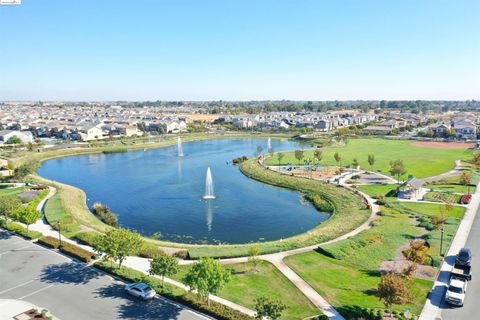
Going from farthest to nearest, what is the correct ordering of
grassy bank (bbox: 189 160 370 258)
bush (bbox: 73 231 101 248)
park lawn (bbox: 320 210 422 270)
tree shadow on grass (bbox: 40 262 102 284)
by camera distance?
bush (bbox: 73 231 101 248) < grassy bank (bbox: 189 160 370 258) < park lawn (bbox: 320 210 422 270) < tree shadow on grass (bbox: 40 262 102 284)

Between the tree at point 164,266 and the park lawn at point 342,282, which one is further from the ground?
the tree at point 164,266

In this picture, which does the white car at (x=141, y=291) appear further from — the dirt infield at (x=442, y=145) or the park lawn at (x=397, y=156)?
the dirt infield at (x=442, y=145)

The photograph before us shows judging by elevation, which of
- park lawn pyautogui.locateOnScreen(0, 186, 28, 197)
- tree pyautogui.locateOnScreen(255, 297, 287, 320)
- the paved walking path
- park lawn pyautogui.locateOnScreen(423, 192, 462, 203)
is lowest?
the paved walking path

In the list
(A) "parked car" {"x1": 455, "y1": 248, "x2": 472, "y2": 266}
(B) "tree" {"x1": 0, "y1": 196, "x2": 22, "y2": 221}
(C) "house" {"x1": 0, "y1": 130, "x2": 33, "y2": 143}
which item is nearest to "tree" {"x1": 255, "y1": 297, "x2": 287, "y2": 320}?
(A) "parked car" {"x1": 455, "y1": 248, "x2": 472, "y2": 266}

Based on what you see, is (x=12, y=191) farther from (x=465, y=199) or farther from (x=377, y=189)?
(x=465, y=199)

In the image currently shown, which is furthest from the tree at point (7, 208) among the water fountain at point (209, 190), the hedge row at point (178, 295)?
the water fountain at point (209, 190)

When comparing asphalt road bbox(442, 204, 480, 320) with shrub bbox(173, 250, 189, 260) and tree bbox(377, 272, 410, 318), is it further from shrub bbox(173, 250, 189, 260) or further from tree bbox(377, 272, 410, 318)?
shrub bbox(173, 250, 189, 260)

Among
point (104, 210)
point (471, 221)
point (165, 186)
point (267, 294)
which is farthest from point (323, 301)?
point (165, 186)

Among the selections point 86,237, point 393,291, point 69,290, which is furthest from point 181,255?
point 393,291
